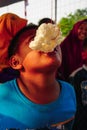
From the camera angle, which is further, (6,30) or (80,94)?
(80,94)

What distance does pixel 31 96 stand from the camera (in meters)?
1.20

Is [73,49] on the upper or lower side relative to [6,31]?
lower

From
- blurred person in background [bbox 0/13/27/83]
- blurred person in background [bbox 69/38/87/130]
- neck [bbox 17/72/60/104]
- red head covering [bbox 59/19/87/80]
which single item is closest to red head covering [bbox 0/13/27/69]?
blurred person in background [bbox 0/13/27/83]

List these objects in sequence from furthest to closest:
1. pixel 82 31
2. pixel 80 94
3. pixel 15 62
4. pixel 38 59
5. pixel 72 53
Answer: pixel 72 53
pixel 82 31
pixel 80 94
pixel 15 62
pixel 38 59

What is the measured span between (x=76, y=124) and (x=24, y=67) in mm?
1304

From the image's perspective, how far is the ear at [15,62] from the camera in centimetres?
124

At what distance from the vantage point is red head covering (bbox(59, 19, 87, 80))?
2.61 metres

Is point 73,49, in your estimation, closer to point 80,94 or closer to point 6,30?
point 80,94

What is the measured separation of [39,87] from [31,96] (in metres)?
0.04

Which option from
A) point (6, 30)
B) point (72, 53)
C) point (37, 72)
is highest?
point (6, 30)

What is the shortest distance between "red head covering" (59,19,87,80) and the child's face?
4.44 ft

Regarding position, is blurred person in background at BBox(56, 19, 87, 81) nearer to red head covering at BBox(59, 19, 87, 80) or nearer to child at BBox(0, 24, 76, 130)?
red head covering at BBox(59, 19, 87, 80)

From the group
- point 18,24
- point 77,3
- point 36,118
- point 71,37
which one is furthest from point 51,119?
point 77,3

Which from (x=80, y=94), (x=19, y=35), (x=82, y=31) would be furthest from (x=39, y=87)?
(x=82, y=31)
